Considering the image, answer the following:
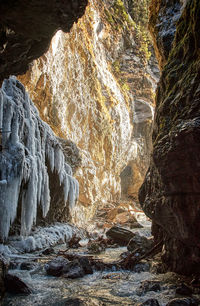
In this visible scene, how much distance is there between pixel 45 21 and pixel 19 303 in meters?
5.01

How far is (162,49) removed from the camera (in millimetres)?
7824

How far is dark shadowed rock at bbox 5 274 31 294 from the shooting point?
172 inches

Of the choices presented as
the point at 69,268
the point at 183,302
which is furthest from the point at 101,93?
the point at 183,302

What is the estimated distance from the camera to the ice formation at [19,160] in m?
6.85

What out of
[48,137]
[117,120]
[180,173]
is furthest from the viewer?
[117,120]

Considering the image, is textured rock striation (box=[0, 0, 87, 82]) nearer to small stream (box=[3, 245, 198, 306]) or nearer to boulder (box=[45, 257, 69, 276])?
small stream (box=[3, 245, 198, 306])

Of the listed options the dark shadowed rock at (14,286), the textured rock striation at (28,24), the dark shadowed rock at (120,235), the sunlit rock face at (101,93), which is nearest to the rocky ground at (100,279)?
the dark shadowed rock at (14,286)

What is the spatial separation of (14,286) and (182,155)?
4423 mm

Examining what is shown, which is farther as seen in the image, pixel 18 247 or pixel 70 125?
pixel 70 125

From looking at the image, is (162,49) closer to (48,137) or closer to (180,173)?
(180,173)

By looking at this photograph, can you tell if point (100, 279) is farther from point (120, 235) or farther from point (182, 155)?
point (120, 235)

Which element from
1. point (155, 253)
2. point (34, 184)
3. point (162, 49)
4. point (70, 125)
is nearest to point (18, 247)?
point (34, 184)

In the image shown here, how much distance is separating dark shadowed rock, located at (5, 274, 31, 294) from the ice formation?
2310 mm

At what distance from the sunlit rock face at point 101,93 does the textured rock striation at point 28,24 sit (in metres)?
9.61
